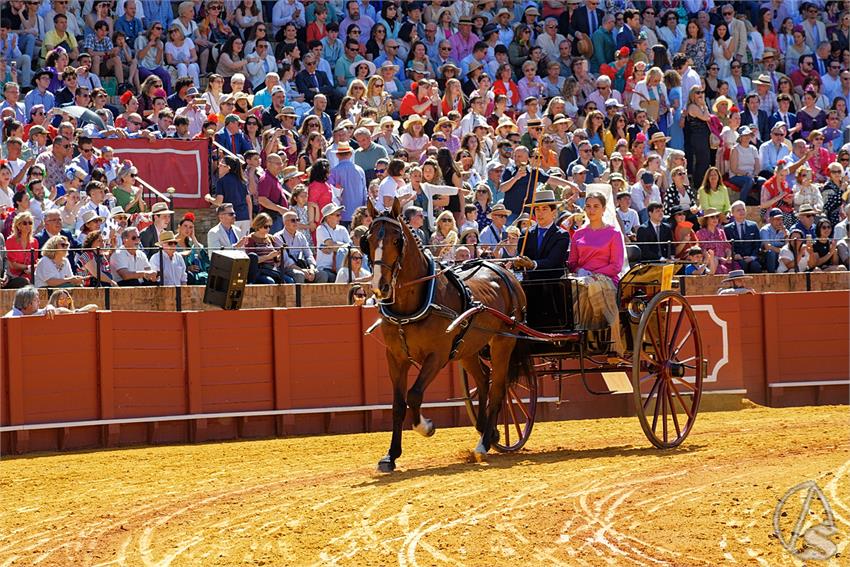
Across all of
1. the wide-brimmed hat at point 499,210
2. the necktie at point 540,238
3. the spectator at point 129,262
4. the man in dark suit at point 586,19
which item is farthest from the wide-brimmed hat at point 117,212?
the man in dark suit at point 586,19

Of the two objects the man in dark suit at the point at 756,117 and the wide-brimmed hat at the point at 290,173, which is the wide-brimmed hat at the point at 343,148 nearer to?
the wide-brimmed hat at the point at 290,173

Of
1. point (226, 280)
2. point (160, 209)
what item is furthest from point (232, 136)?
point (226, 280)

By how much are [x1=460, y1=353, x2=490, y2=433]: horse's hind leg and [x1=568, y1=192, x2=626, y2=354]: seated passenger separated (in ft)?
3.18

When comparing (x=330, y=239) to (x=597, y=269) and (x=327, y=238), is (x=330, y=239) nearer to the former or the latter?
(x=327, y=238)

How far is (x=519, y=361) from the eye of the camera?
12.4 m

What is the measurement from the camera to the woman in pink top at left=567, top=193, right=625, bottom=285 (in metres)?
12.5

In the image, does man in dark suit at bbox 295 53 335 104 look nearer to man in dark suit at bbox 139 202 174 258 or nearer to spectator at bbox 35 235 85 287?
man in dark suit at bbox 139 202 174 258

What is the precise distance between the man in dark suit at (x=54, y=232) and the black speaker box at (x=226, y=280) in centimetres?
148

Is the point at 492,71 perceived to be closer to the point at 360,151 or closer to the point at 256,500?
the point at 360,151

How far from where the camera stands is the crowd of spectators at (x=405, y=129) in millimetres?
16484

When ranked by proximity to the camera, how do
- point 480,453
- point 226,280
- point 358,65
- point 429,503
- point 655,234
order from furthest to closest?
point 358,65 < point 655,234 < point 226,280 < point 480,453 < point 429,503

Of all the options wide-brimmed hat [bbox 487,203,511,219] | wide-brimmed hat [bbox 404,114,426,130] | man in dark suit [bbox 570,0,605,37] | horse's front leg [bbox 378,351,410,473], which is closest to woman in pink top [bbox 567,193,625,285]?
horse's front leg [bbox 378,351,410,473]

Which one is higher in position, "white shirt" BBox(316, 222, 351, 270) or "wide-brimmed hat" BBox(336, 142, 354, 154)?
"wide-brimmed hat" BBox(336, 142, 354, 154)

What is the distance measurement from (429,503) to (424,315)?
2.10m
